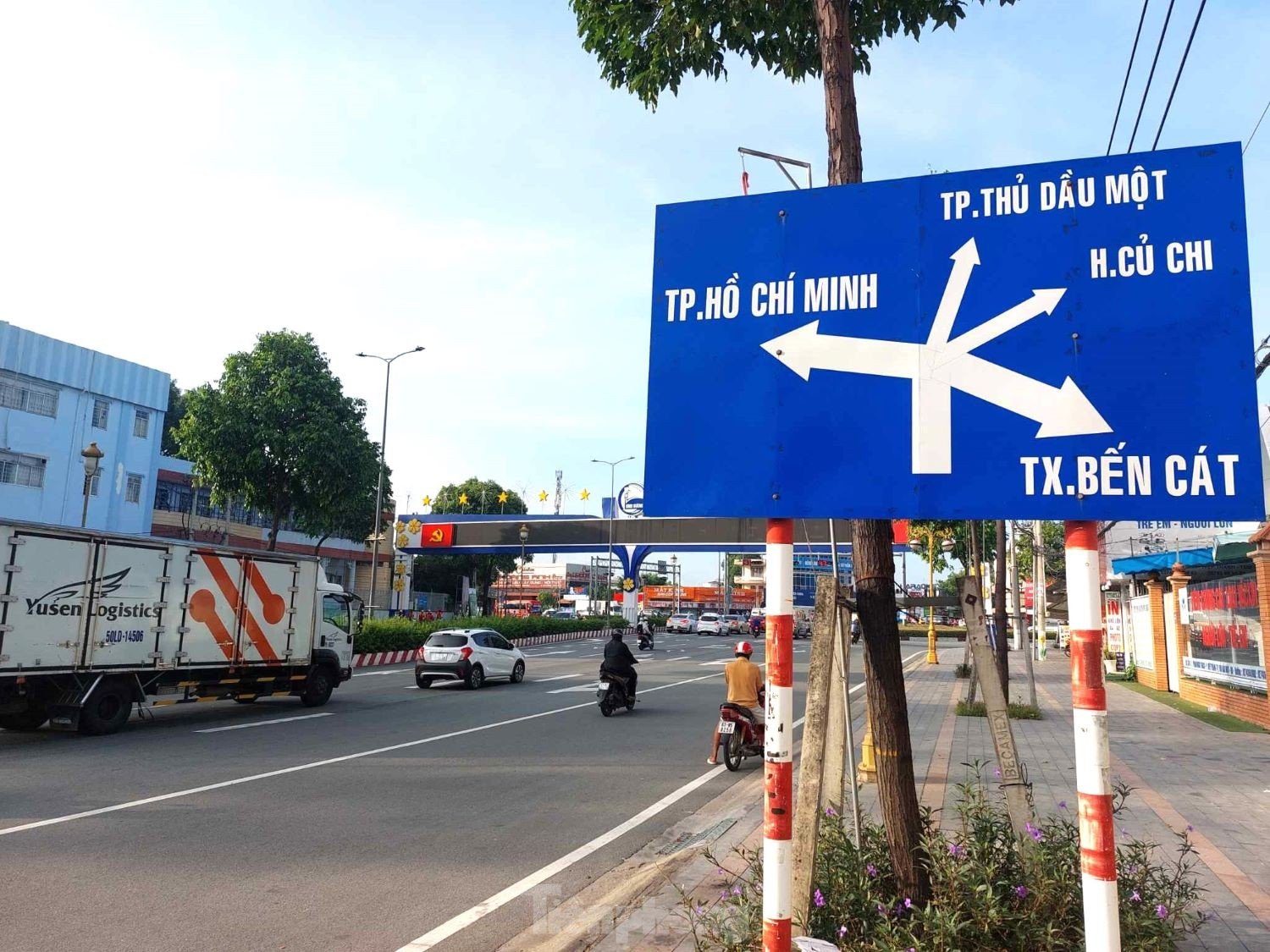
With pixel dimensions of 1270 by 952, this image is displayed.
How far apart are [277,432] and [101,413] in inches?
627

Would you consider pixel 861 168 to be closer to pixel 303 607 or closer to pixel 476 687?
pixel 303 607

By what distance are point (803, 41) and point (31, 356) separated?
39.8 metres

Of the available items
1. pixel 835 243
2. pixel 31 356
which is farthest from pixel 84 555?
pixel 31 356

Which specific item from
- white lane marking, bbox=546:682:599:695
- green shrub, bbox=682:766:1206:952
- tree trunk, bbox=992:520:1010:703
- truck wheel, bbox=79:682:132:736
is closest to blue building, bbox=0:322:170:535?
white lane marking, bbox=546:682:599:695

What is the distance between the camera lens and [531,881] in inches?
259

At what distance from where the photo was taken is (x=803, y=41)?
7.13 metres

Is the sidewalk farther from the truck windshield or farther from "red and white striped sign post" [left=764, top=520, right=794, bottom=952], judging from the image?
the truck windshield

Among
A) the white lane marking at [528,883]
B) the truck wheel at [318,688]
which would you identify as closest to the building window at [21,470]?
the truck wheel at [318,688]

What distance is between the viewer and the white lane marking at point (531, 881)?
5434 mm

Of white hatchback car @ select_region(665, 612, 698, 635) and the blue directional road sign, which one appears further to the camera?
white hatchback car @ select_region(665, 612, 698, 635)

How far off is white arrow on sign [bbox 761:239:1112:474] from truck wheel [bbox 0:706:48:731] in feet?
45.4

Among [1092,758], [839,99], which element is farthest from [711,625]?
[1092,758]

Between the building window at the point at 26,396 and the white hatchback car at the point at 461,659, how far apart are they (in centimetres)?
2552

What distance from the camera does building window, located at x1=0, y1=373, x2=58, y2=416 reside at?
36094 mm
